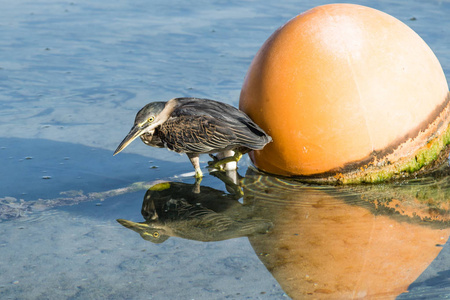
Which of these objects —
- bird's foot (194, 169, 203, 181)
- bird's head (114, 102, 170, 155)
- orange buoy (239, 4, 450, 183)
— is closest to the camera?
orange buoy (239, 4, 450, 183)

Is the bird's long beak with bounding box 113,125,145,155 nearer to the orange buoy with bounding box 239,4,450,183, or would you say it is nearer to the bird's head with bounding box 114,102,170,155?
the bird's head with bounding box 114,102,170,155

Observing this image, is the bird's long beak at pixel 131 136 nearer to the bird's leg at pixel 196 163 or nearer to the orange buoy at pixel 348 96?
the bird's leg at pixel 196 163

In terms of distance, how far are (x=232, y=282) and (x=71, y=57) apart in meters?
6.87

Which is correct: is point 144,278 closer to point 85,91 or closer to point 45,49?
point 85,91

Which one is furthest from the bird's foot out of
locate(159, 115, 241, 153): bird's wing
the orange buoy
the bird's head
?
the orange buoy

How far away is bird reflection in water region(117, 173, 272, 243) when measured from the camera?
17.6 ft

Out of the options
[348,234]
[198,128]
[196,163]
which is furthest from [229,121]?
[348,234]

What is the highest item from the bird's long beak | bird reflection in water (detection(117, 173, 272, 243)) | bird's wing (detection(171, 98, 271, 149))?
bird's wing (detection(171, 98, 271, 149))

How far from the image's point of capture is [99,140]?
7465 millimetres

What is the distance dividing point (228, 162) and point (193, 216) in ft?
3.24

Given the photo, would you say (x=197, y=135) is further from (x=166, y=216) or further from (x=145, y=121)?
(x=166, y=216)

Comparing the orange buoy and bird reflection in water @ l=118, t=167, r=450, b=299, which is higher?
the orange buoy

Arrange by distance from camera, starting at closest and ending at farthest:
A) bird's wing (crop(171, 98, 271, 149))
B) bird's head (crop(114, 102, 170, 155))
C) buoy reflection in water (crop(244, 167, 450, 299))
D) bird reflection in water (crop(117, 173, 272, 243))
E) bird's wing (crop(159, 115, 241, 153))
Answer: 1. buoy reflection in water (crop(244, 167, 450, 299))
2. bird reflection in water (crop(117, 173, 272, 243))
3. bird's wing (crop(171, 98, 271, 149))
4. bird's wing (crop(159, 115, 241, 153))
5. bird's head (crop(114, 102, 170, 155))

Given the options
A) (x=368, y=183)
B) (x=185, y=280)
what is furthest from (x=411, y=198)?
(x=185, y=280)
